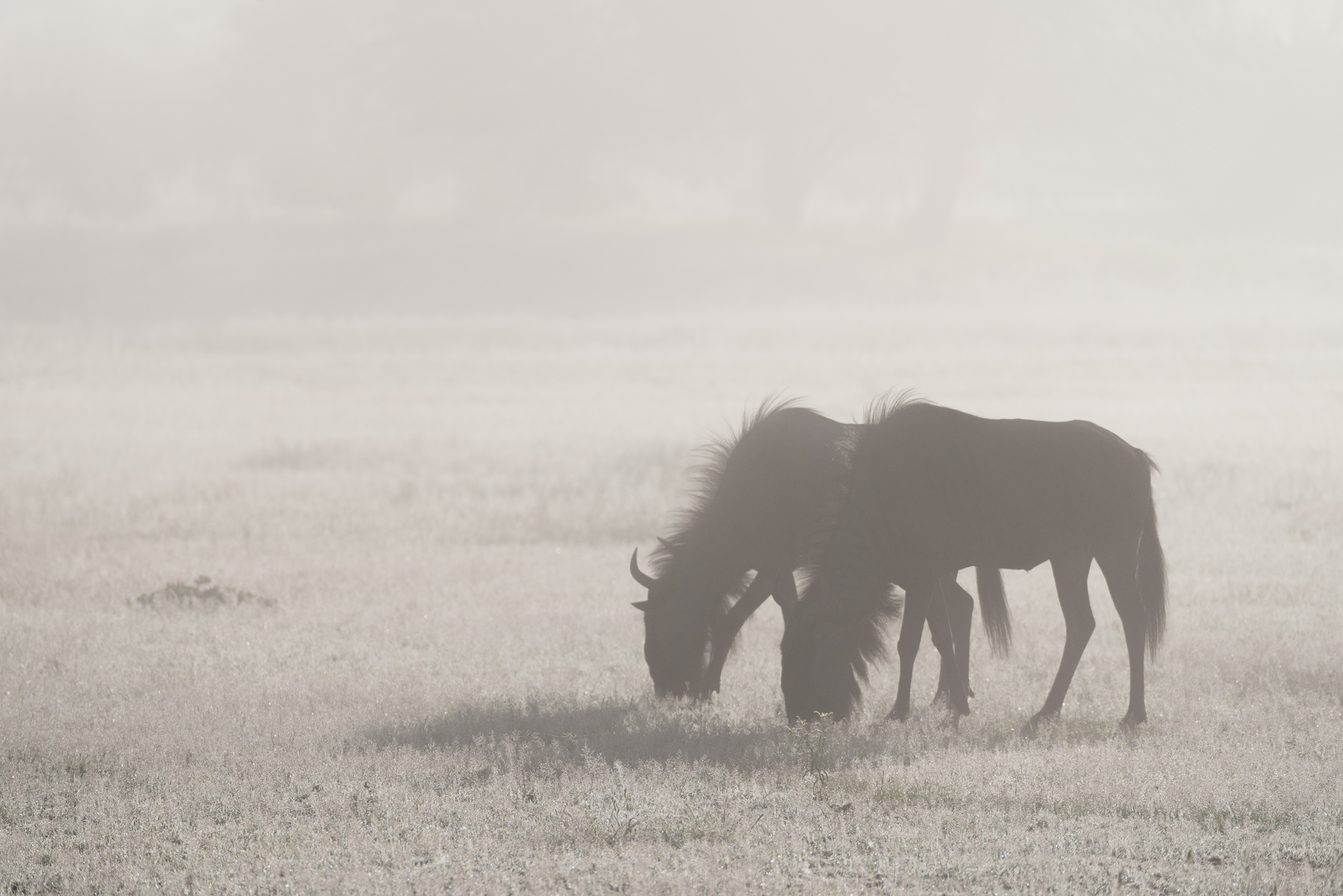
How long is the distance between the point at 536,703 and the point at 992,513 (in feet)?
9.53

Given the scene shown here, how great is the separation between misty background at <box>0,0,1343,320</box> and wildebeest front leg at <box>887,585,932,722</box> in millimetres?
34498

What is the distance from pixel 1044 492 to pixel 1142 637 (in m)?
1.03

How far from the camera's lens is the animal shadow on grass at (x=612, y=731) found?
21.2ft

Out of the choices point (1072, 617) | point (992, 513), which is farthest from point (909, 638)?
point (1072, 617)

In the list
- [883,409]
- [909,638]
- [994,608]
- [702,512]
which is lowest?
[909,638]

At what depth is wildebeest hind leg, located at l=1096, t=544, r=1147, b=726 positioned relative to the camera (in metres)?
7.12

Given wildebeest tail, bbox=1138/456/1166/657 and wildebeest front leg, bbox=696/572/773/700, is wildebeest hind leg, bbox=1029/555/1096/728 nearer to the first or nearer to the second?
wildebeest tail, bbox=1138/456/1166/657

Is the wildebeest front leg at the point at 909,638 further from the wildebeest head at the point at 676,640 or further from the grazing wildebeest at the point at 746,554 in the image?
the wildebeest head at the point at 676,640

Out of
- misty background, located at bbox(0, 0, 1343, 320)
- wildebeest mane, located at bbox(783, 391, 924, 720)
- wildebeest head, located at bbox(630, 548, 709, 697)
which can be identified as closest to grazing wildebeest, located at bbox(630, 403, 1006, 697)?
wildebeest head, located at bbox(630, 548, 709, 697)

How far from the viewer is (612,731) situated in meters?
6.94

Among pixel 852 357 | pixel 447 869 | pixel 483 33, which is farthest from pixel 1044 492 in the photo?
pixel 483 33

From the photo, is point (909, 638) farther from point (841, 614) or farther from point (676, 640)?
point (676, 640)

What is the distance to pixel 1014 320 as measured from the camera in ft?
122

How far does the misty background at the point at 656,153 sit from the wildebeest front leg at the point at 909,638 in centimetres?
3450
